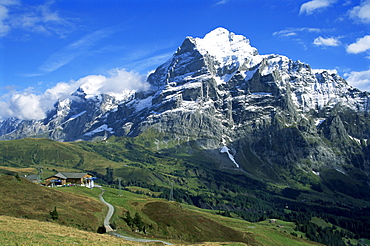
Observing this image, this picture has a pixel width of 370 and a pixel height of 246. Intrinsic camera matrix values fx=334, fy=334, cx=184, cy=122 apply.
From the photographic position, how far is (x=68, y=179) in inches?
6457

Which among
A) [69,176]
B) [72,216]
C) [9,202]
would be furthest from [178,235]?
[69,176]

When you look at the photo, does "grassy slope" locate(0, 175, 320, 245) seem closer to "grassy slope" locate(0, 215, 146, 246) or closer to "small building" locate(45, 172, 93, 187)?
"grassy slope" locate(0, 215, 146, 246)

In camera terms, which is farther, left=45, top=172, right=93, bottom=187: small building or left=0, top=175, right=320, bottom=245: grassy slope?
left=45, top=172, right=93, bottom=187: small building

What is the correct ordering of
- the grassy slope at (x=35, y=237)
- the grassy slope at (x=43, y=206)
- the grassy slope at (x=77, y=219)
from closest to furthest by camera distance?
Answer: the grassy slope at (x=35, y=237)
the grassy slope at (x=77, y=219)
the grassy slope at (x=43, y=206)

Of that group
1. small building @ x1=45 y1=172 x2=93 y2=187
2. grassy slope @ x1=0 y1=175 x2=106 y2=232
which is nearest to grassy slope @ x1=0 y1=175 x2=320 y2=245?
grassy slope @ x1=0 y1=175 x2=106 y2=232

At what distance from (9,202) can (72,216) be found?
15628 millimetres

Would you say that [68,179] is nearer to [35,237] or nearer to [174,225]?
[174,225]

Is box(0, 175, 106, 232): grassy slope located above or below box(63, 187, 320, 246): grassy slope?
above

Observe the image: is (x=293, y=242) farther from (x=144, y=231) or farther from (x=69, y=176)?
(x=69, y=176)

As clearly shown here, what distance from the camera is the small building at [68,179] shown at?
517 ft

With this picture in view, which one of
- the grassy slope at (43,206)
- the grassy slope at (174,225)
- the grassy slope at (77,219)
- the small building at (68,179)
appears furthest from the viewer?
the small building at (68,179)

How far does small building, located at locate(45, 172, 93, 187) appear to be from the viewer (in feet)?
517

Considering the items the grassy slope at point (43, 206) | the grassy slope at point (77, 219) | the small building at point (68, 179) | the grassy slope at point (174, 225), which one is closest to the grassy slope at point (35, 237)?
the grassy slope at point (77, 219)

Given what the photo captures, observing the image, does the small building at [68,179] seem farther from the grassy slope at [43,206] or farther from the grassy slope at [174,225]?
the grassy slope at [43,206]
